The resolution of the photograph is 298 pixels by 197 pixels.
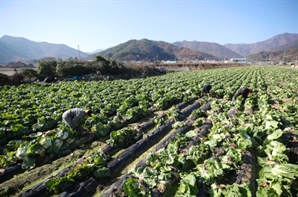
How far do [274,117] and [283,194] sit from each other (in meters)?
3.87

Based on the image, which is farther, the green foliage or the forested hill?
the forested hill

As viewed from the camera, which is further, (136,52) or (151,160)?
(136,52)

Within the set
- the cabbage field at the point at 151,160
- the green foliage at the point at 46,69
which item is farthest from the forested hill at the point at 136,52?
the cabbage field at the point at 151,160

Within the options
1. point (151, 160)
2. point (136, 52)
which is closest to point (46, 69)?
point (151, 160)

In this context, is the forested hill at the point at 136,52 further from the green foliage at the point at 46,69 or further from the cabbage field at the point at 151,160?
the cabbage field at the point at 151,160

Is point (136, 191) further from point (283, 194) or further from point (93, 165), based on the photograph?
point (283, 194)

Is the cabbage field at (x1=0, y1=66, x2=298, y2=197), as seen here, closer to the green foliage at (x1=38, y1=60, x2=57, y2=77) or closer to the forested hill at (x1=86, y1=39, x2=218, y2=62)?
the green foliage at (x1=38, y1=60, x2=57, y2=77)

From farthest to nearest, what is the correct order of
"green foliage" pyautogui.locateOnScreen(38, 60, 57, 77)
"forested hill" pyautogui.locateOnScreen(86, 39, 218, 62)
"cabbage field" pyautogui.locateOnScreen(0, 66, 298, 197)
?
"forested hill" pyautogui.locateOnScreen(86, 39, 218, 62) < "green foliage" pyautogui.locateOnScreen(38, 60, 57, 77) < "cabbage field" pyautogui.locateOnScreen(0, 66, 298, 197)

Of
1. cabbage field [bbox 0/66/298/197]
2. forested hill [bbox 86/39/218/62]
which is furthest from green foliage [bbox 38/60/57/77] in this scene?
forested hill [bbox 86/39/218/62]

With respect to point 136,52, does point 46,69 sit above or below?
below

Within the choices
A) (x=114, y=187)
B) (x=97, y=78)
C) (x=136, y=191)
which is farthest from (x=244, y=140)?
(x=97, y=78)

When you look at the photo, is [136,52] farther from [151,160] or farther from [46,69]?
[151,160]

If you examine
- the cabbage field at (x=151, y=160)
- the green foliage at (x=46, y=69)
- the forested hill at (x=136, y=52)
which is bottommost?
the cabbage field at (x=151, y=160)

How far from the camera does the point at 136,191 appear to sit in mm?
3850
